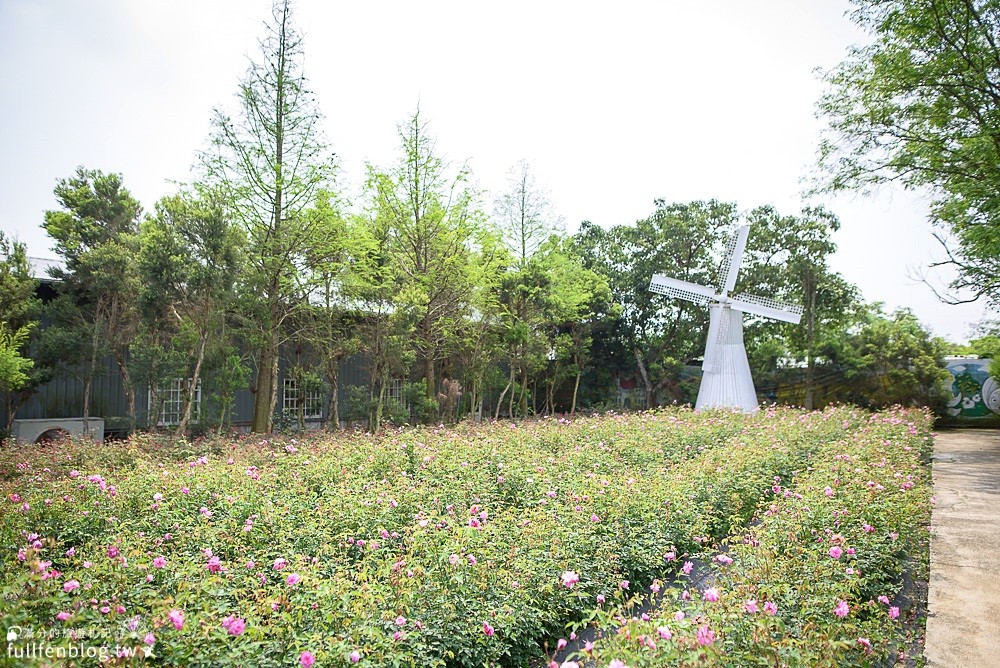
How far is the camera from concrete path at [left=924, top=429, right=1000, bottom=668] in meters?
2.39

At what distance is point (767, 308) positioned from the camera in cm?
2073

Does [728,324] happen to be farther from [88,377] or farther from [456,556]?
[456,556]

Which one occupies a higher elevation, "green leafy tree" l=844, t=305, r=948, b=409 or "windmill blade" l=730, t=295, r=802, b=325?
"windmill blade" l=730, t=295, r=802, b=325

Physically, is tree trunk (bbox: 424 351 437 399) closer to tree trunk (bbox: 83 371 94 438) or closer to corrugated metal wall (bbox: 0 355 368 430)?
corrugated metal wall (bbox: 0 355 368 430)

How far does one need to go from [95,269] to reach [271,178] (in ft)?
12.0

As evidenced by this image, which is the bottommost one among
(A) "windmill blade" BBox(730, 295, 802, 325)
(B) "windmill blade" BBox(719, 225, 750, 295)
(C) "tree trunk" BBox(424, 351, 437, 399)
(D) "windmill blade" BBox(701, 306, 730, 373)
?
(C) "tree trunk" BBox(424, 351, 437, 399)

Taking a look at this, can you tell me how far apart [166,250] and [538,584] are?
8832 millimetres

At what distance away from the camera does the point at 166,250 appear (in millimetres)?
9742

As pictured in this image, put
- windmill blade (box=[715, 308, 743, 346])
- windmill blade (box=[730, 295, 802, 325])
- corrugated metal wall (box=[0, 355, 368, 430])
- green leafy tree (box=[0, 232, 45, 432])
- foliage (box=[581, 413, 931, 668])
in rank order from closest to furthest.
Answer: foliage (box=[581, 413, 931, 668])
green leafy tree (box=[0, 232, 45, 432])
corrugated metal wall (box=[0, 355, 368, 430])
windmill blade (box=[715, 308, 743, 346])
windmill blade (box=[730, 295, 802, 325])

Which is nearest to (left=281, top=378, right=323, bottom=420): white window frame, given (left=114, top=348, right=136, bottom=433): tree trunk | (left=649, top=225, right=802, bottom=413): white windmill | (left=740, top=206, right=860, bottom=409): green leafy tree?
(left=114, top=348, right=136, bottom=433): tree trunk

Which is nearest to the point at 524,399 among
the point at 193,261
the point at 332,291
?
the point at 332,291

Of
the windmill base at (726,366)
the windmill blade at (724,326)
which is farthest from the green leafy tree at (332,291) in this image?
the windmill blade at (724,326)

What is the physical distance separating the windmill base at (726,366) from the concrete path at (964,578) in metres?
13.0

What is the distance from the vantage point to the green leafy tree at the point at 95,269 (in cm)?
1091
